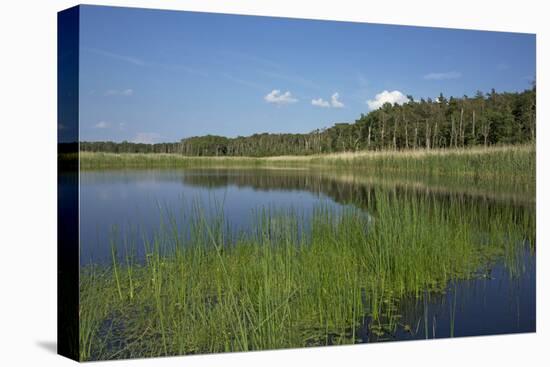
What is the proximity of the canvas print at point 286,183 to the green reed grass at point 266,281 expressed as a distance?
0.01m

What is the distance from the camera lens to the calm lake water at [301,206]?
4359mm

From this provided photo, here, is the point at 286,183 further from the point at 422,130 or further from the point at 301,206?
the point at 422,130

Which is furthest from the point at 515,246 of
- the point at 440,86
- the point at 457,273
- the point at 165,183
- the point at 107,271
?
the point at 107,271

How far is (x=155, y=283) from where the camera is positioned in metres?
4.36

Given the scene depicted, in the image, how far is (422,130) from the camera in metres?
5.83

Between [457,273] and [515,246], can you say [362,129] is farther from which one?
[515,246]

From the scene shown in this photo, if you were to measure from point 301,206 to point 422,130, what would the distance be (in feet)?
4.88

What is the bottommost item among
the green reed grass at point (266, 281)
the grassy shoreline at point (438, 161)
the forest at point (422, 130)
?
the green reed grass at point (266, 281)

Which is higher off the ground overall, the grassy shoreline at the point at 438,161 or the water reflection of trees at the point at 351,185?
the grassy shoreline at the point at 438,161

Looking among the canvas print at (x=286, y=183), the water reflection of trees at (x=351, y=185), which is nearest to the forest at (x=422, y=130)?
the canvas print at (x=286, y=183)

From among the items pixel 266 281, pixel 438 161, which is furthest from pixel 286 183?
pixel 438 161

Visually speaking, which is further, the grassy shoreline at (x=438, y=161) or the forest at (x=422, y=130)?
the grassy shoreline at (x=438, y=161)

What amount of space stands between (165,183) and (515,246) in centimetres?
333

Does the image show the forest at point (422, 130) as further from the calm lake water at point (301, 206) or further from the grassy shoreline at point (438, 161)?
the calm lake water at point (301, 206)
